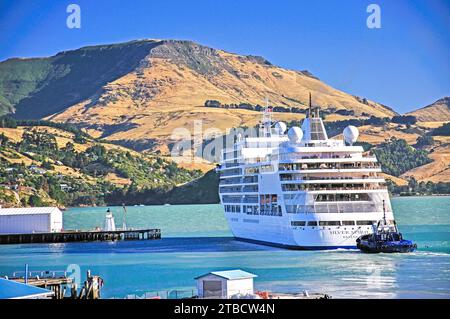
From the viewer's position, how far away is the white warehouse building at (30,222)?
41.3 metres

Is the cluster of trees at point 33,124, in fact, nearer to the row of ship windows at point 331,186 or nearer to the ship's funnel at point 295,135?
the ship's funnel at point 295,135

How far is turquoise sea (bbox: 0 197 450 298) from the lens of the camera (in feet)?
62.9

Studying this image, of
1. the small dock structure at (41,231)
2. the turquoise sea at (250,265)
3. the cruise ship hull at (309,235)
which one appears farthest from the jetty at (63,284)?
the small dock structure at (41,231)

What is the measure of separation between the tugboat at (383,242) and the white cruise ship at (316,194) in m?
0.37

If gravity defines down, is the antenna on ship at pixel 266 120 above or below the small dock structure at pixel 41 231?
above

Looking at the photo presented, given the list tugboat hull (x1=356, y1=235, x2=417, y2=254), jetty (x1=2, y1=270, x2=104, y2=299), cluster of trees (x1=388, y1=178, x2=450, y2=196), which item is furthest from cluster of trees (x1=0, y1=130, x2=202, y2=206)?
jetty (x1=2, y1=270, x2=104, y2=299)

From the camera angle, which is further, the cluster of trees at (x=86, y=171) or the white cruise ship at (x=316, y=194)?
the cluster of trees at (x=86, y=171)

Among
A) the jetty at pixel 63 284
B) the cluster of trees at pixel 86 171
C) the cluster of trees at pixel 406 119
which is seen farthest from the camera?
the cluster of trees at pixel 406 119

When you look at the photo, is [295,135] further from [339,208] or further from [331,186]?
[339,208]

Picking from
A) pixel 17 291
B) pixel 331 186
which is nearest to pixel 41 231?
pixel 331 186

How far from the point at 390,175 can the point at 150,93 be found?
173ft

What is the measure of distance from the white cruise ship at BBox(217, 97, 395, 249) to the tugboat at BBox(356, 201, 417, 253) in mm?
373

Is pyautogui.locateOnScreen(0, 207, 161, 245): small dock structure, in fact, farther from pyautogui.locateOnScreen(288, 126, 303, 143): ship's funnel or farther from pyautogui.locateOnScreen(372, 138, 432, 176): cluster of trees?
pyautogui.locateOnScreen(372, 138, 432, 176): cluster of trees
